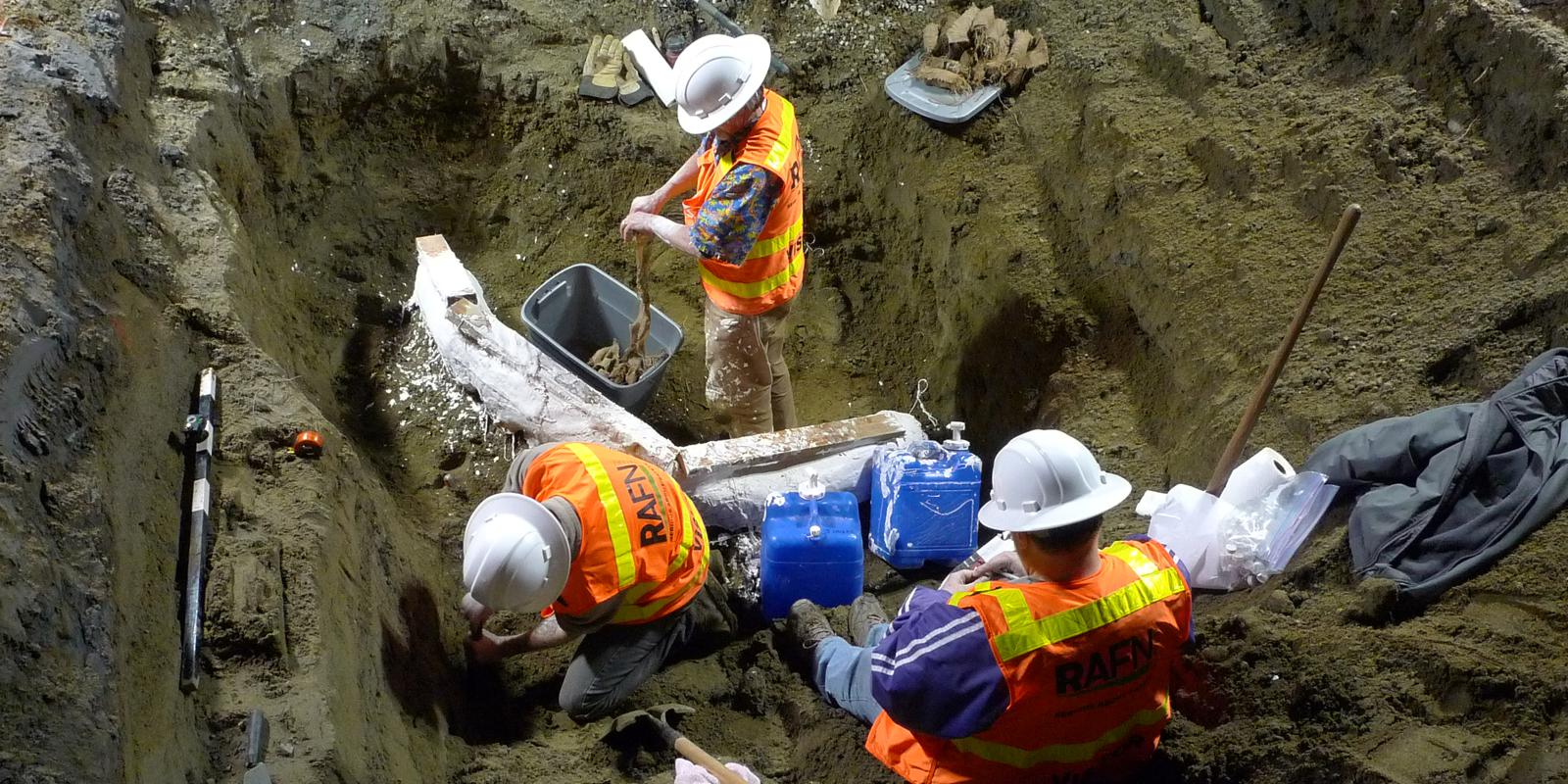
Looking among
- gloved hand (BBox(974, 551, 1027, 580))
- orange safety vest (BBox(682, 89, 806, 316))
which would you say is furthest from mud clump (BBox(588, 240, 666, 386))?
gloved hand (BBox(974, 551, 1027, 580))

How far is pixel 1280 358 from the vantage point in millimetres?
3146

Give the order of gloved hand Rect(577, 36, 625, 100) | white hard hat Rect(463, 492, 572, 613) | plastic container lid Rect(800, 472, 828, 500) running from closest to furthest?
white hard hat Rect(463, 492, 572, 613), plastic container lid Rect(800, 472, 828, 500), gloved hand Rect(577, 36, 625, 100)

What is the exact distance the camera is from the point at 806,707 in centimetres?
352

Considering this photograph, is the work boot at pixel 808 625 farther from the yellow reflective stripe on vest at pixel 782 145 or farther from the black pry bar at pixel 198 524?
the black pry bar at pixel 198 524

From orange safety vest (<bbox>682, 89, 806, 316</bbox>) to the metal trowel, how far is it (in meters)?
2.28

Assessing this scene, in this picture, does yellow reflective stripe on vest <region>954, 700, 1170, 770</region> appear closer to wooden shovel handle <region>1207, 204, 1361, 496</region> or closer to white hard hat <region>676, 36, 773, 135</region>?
wooden shovel handle <region>1207, 204, 1361, 496</region>

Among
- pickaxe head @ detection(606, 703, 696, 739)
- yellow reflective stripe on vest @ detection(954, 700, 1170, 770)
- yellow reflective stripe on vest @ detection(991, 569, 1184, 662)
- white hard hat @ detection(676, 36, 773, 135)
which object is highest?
white hard hat @ detection(676, 36, 773, 135)

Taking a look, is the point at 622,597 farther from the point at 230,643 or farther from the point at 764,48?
the point at 764,48

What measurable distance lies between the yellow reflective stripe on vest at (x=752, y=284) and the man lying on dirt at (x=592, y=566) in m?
1.03

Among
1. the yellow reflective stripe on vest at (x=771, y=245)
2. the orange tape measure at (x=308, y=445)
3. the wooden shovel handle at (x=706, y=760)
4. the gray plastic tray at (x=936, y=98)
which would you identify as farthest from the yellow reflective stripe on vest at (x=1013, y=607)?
the gray plastic tray at (x=936, y=98)

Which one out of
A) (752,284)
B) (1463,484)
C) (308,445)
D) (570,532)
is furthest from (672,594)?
(1463,484)

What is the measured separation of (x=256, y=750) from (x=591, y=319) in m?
2.82

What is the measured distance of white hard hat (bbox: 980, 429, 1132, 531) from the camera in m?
2.59

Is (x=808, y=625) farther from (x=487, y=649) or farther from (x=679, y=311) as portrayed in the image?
(x=679, y=311)
